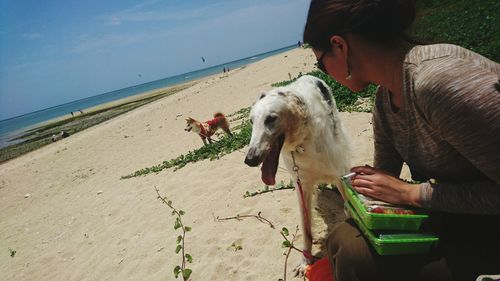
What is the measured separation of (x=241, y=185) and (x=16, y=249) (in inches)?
197

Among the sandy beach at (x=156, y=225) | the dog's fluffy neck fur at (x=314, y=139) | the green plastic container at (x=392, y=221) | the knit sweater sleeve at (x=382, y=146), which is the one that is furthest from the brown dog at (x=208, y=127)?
the green plastic container at (x=392, y=221)

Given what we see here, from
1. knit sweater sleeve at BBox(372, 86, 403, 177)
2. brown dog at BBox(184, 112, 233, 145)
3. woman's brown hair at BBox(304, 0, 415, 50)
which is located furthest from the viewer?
brown dog at BBox(184, 112, 233, 145)

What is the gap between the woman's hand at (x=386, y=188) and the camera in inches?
70.3

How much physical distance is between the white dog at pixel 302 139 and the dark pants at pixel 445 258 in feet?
4.61

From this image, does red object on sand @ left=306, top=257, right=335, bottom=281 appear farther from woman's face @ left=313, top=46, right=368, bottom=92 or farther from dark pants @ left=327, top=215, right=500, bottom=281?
woman's face @ left=313, top=46, right=368, bottom=92

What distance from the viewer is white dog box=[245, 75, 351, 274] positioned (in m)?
3.23

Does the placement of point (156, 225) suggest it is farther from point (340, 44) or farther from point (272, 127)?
point (340, 44)

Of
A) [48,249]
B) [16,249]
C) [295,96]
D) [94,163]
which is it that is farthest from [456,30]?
[94,163]

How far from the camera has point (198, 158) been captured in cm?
831

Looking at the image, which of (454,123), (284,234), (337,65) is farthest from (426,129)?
(284,234)

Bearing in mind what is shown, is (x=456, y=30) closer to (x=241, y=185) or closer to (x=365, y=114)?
(x=365, y=114)

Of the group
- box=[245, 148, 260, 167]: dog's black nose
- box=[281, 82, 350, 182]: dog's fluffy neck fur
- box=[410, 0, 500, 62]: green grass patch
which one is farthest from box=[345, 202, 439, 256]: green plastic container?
box=[410, 0, 500, 62]: green grass patch

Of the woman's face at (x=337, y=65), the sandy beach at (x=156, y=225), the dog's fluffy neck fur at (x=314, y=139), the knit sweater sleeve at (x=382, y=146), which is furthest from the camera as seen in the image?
the sandy beach at (x=156, y=225)

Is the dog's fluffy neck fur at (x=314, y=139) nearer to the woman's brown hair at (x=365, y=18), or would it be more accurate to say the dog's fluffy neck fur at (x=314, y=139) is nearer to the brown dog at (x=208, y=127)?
the woman's brown hair at (x=365, y=18)
